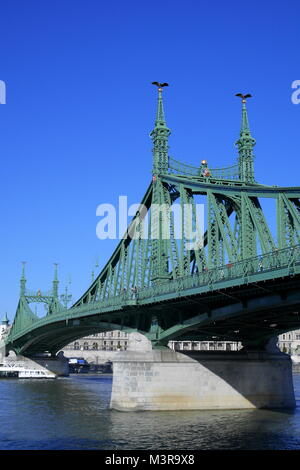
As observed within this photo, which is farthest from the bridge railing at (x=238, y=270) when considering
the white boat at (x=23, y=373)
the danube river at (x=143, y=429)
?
the white boat at (x=23, y=373)

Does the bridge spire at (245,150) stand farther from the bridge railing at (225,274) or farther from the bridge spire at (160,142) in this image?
the bridge railing at (225,274)

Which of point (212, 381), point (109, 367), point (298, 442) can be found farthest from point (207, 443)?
point (109, 367)

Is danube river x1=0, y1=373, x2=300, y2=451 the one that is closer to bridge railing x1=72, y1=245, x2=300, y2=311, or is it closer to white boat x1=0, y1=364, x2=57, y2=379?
bridge railing x1=72, y1=245, x2=300, y2=311

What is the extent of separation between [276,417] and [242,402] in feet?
23.3

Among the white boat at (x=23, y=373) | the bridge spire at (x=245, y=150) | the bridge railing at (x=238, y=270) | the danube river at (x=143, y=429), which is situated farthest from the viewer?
the white boat at (x=23, y=373)

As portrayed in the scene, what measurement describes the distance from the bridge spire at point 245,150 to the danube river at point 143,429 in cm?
2505

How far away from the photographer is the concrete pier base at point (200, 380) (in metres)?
59.3

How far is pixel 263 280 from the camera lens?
41812mm

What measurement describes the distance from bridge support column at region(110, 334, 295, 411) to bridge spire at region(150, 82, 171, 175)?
21477mm

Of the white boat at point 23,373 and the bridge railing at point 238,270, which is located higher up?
the bridge railing at point 238,270

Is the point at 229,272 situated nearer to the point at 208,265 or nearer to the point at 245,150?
the point at 208,265

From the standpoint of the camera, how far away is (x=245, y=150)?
70.8m

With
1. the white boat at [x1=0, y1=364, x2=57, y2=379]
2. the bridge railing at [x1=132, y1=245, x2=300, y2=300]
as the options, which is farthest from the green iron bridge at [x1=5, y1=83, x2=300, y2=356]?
the white boat at [x1=0, y1=364, x2=57, y2=379]

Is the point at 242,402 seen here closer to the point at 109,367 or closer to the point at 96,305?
the point at 96,305
